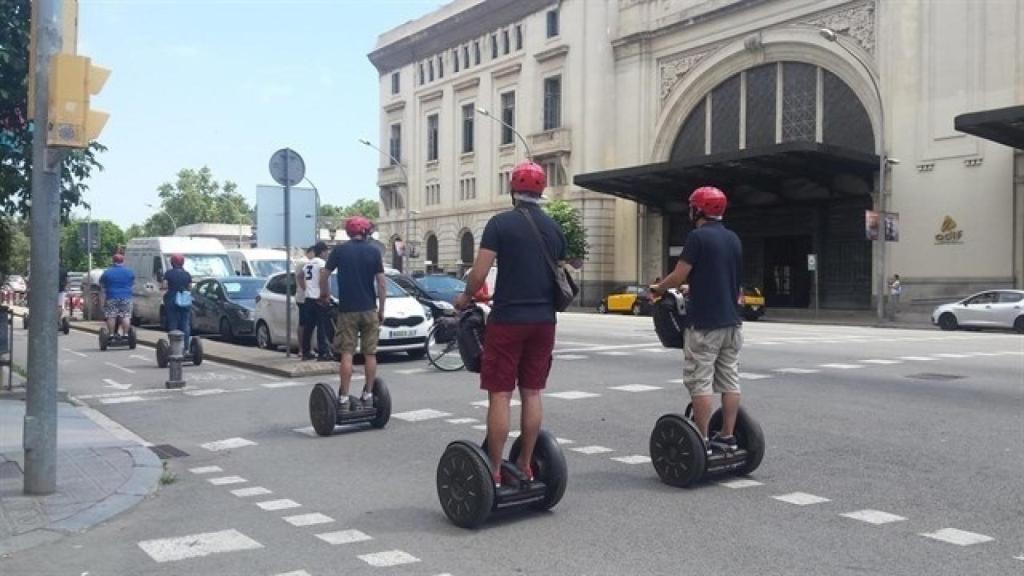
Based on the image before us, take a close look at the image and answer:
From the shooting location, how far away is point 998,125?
27.7 meters

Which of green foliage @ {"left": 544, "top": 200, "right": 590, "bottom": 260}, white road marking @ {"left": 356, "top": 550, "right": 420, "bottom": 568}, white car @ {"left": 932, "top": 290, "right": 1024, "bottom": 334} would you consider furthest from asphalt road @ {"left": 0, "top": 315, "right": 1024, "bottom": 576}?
green foliage @ {"left": 544, "top": 200, "right": 590, "bottom": 260}

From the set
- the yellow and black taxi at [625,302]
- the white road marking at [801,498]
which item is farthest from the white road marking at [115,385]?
the yellow and black taxi at [625,302]

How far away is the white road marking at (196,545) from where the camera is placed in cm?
511

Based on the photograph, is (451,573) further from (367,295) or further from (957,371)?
(957,371)

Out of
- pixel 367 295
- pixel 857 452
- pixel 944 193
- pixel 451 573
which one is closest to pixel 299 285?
pixel 367 295

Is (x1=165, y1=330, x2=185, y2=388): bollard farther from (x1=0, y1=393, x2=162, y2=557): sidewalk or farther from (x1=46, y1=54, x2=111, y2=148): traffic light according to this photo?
(x1=46, y1=54, x2=111, y2=148): traffic light

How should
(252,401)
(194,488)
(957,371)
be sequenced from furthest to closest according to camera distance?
(957,371) → (252,401) → (194,488)

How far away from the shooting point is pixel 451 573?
Result: 4.68m

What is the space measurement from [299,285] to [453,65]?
156 ft

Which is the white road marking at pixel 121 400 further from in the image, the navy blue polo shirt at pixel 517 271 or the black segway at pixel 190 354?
the navy blue polo shirt at pixel 517 271

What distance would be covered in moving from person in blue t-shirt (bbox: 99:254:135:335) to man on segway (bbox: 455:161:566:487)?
42.0 ft

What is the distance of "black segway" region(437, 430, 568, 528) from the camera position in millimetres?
5328

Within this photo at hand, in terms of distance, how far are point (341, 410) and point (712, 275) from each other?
12.4 feet

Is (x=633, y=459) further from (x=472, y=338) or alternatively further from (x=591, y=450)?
(x=472, y=338)
